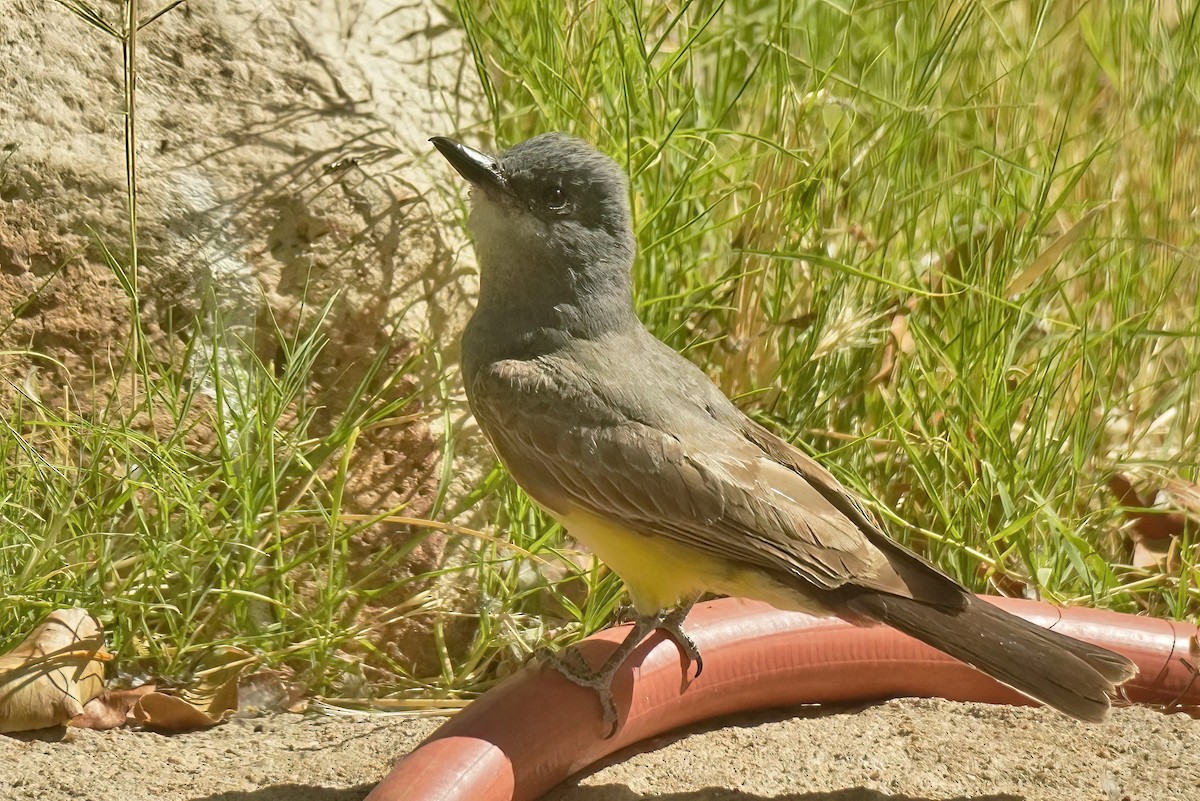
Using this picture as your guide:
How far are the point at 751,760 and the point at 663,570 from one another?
552 millimetres

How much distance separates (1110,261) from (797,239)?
1.13m

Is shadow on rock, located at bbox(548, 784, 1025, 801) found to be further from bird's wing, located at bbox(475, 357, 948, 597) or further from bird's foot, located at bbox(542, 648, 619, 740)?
bird's wing, located at bbox(475, 357, 948, 597)

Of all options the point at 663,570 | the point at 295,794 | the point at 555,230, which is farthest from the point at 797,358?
the point at 295,794

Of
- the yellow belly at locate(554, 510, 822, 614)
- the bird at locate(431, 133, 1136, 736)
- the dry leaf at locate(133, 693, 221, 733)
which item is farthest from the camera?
the dry leaf at locate(133, 693, 221, 733)

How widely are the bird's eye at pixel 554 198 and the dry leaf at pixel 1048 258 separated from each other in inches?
62.4

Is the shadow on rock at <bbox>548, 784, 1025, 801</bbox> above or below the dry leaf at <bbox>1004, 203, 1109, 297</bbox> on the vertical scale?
below

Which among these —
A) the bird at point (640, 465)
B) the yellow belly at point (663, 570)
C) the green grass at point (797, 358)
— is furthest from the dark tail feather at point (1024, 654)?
the green grass at point (797, 358)

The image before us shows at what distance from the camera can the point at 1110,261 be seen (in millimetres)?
4680

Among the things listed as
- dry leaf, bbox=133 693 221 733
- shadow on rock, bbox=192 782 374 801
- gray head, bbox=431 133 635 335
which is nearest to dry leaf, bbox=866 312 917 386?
gray head, bbox=431 133 635 335

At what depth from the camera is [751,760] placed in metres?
3.51

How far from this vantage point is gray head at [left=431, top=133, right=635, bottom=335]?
12.1 ft

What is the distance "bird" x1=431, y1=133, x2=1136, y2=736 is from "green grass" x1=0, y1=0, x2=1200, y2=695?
50 centimetres

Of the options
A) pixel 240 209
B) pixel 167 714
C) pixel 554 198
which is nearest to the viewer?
pixel 167 714

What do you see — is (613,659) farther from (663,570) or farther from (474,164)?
(474,164)
